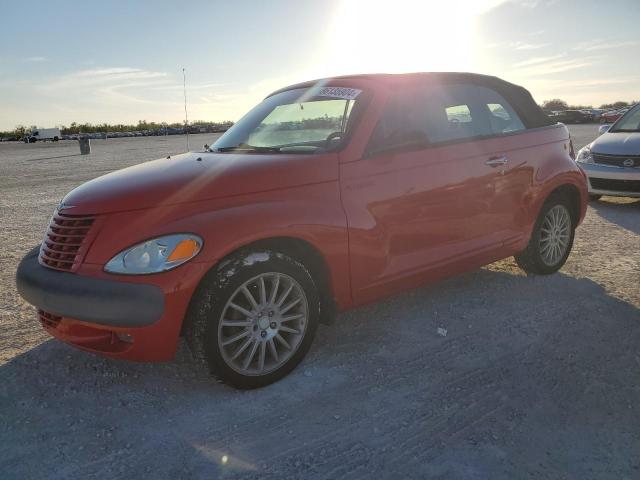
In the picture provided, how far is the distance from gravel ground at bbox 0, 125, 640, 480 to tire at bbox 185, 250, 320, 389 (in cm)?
15

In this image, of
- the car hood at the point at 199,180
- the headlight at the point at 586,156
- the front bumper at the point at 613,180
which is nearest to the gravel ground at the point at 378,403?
the car hood at the point at 199,180

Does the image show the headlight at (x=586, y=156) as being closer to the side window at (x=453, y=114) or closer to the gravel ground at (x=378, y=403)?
the gravel ground at (x=378, y=403)

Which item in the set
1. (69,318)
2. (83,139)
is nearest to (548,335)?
(69,318)

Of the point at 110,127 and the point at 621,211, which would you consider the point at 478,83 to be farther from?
the point at 110,127

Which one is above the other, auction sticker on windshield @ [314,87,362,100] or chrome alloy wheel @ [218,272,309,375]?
auction sticker on windshield @ [314,87,362,100]

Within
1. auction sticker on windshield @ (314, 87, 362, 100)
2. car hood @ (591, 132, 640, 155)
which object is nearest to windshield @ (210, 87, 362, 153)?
auction sticker on windshield @ (314, 87, 362, 100)

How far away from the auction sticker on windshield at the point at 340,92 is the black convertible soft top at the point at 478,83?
0.39 ft

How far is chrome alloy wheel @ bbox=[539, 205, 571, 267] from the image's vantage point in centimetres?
491

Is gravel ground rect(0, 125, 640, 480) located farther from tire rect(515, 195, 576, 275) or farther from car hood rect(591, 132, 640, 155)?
car hood rect(591, 132, 640, 155)

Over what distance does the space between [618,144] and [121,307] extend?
8047 millimetres

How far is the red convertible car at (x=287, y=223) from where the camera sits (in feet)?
9.37

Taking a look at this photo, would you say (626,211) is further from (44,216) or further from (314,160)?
(44,216)

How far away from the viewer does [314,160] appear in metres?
3.36

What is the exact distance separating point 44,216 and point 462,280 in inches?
268
